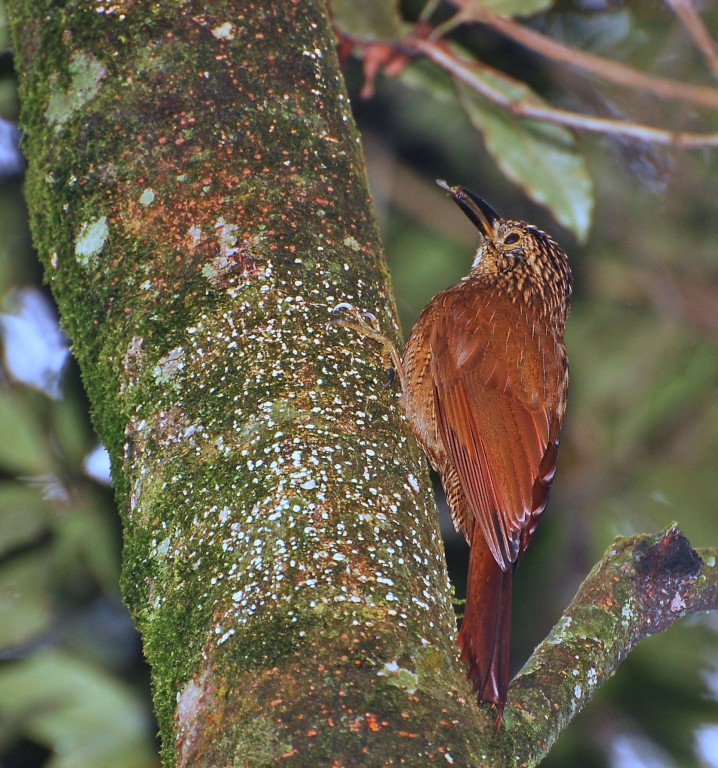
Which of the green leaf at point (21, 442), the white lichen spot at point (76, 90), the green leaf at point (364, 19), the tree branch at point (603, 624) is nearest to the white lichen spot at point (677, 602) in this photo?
the tree branch at point (603, 624)

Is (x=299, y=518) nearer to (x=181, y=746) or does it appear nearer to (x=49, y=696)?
(x=181, y=746)

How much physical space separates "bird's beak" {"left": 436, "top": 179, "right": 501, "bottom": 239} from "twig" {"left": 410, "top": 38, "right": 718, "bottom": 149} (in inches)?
16.7

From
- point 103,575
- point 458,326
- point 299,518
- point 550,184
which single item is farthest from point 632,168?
point 299,518

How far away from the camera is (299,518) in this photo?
4.86ft

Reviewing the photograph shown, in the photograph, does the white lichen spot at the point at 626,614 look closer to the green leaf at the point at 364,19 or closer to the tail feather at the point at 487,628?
the tail feather at the point at 487,628

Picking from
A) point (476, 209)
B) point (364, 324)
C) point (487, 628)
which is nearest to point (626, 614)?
point (487, 628)

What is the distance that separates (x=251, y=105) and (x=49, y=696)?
4.72ft

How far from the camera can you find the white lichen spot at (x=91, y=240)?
1896 mm

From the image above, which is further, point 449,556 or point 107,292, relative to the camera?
point 449,556

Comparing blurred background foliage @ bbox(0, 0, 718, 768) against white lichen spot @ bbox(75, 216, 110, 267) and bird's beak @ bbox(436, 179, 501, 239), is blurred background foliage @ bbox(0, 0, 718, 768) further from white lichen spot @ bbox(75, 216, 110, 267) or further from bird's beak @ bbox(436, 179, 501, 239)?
white lichen spot @ bbox(75, 216, 110, 267)

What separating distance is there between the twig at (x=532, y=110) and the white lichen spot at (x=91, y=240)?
1.45 meters

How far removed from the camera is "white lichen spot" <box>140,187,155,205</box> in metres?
1.90

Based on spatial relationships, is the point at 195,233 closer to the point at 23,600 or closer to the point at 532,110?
the point at 532,110

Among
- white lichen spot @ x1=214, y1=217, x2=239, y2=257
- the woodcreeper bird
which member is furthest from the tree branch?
white lichen spot @ x1=214, y1=217, x2=239, y2=257
